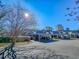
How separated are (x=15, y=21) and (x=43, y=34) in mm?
23937

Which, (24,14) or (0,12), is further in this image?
(24,14)

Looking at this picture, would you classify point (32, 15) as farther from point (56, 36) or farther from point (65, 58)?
point (56, 36)

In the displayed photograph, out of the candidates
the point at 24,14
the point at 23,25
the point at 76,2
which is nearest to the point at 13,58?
the point at 76,2

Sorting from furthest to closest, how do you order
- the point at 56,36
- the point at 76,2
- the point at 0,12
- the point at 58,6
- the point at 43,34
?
the point at 56,36, the point at 43,34, the point at 58,6, the point at 0,12, the point at 76,2

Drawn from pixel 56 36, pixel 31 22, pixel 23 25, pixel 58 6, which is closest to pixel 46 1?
pixel 58 6

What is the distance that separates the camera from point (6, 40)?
29.5 metres

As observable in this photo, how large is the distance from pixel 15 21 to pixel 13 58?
15376mm

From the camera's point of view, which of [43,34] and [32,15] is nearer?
[32,15]

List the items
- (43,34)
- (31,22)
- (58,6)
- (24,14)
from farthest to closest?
(43,34) < (31,22) < (24,14) < (58,6)

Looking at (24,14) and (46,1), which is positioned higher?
(24,14)

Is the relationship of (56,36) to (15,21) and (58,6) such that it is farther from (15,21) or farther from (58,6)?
(58,6)

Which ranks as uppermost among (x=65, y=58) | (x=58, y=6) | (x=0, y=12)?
(x=58, y=6)

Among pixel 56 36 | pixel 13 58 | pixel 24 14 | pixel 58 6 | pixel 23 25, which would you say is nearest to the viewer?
pixel 58 6

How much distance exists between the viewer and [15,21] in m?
23.6
